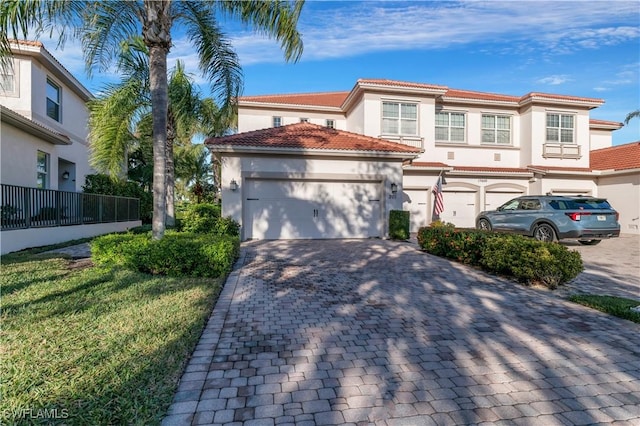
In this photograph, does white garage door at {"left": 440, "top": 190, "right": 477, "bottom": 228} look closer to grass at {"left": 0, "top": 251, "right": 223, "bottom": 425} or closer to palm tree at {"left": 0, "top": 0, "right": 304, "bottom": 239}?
palm tree at {"left": 0, "top": 0, "right": 304, "bottom": 239}

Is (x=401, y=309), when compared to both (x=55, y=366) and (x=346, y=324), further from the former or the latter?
(x=55, y=366)

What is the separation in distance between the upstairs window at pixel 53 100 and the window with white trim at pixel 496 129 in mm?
21103

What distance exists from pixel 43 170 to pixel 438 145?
18091 millimetres

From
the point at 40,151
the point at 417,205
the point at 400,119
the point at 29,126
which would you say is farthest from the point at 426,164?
the point at 40,151

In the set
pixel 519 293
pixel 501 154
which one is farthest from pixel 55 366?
pixel 501 154

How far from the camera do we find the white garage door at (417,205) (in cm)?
1653

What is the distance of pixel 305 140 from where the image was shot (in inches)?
501

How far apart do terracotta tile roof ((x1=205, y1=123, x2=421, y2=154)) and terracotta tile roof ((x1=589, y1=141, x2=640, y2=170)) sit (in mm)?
11997

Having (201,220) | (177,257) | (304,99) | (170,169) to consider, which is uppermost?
(304,99)

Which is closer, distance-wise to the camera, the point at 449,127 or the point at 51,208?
the point at 51,208

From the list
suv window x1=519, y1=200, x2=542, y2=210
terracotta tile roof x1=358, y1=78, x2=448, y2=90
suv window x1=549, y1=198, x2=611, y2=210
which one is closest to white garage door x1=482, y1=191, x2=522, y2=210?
suv window x1=519, y1=200, x2=542, y2=210

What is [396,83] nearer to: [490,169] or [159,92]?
[490,169]

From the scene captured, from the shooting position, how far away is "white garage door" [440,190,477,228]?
1722cm

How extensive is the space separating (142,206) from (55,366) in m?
18.5
